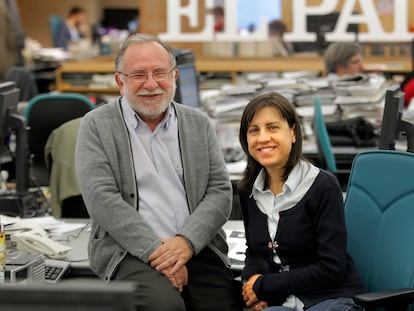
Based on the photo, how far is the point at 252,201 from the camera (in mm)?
2432

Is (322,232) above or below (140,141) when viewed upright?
below

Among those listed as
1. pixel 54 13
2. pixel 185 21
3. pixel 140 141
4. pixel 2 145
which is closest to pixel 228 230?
pixel 140 141

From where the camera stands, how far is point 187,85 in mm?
4078

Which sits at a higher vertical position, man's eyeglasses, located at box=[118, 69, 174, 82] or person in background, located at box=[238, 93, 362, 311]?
man's eyeglasses, located at box=[118, 69, 174, 82]

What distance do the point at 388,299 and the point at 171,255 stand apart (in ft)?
2.53

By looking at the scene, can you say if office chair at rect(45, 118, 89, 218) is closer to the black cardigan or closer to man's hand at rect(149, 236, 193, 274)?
man's hand at rect(149, 236, 193, 274)

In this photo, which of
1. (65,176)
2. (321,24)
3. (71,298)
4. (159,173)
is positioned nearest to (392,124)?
(159,173)

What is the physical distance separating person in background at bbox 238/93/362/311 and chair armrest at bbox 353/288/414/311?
0.15m

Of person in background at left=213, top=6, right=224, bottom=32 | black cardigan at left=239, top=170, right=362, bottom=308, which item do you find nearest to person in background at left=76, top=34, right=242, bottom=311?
black cardigan at left=239, top=170, right=362, bottom=308

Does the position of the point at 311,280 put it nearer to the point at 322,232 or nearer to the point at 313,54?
the point at 322,232

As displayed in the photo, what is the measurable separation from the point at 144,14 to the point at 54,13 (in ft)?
30.2

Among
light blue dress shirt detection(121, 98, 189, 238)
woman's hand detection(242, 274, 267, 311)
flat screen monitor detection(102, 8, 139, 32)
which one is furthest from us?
flat screen monitor detection(102, 8, 139, 32)

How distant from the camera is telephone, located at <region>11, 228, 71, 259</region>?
2729mm

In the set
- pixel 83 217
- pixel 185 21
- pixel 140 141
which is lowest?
pixel 83 217
